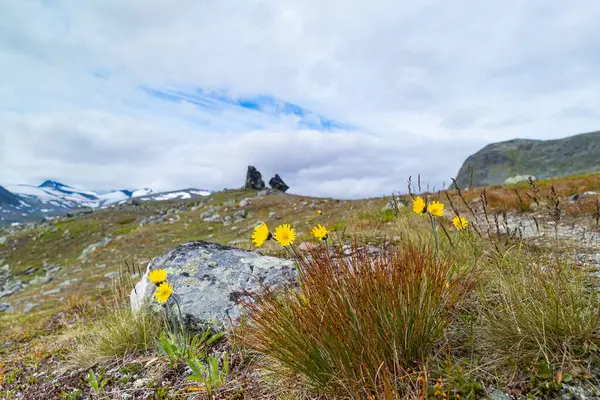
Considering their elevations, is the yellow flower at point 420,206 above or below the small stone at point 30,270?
above

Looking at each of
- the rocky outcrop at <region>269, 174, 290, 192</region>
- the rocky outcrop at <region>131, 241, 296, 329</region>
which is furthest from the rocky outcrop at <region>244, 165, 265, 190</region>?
the rocky outcrop at <region>131, 241, 296, 329</region>

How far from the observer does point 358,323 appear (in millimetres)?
2152

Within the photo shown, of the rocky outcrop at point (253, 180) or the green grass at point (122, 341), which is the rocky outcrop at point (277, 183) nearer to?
the rocky outcrop at point (253, 180)

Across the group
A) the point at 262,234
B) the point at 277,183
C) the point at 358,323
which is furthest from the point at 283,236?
the point at 277,183

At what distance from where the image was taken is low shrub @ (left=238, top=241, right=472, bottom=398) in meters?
2.22

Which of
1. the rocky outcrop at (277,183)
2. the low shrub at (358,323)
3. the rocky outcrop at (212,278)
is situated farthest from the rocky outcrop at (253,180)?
the low shrub at (358,323)

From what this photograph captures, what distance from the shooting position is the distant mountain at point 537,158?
98.1m

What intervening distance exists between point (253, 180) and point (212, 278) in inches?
2315

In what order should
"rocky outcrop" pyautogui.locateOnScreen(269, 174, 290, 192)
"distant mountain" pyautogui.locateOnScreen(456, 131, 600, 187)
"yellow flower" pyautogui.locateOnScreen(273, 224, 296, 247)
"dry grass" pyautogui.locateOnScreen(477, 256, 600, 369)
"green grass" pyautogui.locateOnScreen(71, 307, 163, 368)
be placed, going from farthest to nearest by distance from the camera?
1. "distant mountain" pyautogui.locateOnScreen(456, 131, 600, 187)
2. "rocky outcrop" pyautogui.locateOnScreen(269, 174, 290, 192)
3. "green grass" pyautogui.locateOnScreen(71, 307, 163, 368)
4. "yellow flower" pyautogui.locateOnScreen(273, 224, 296, 247)
5. "dry grass" pyautogui.locateOnScreen(477, 256, 600, 369)

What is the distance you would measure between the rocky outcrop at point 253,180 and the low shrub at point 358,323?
58729 millimetres

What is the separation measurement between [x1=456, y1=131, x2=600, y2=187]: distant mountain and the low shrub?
Result: 95954 mm

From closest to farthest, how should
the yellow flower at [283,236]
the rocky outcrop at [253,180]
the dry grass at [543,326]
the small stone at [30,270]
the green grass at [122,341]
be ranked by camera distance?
the dry grass at [543,326] → the yellow flower at [283,236] → the green grass at [122,341] → the small stone at [30,270] → the rocky outcrop at [253,180]

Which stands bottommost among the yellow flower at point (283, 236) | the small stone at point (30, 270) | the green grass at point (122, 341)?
the small stone at point (30, 270)

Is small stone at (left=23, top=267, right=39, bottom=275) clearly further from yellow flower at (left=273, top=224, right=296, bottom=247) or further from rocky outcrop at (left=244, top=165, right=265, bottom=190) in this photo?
yellow flower at (left=273, top=224, right=296, bottom=247)
